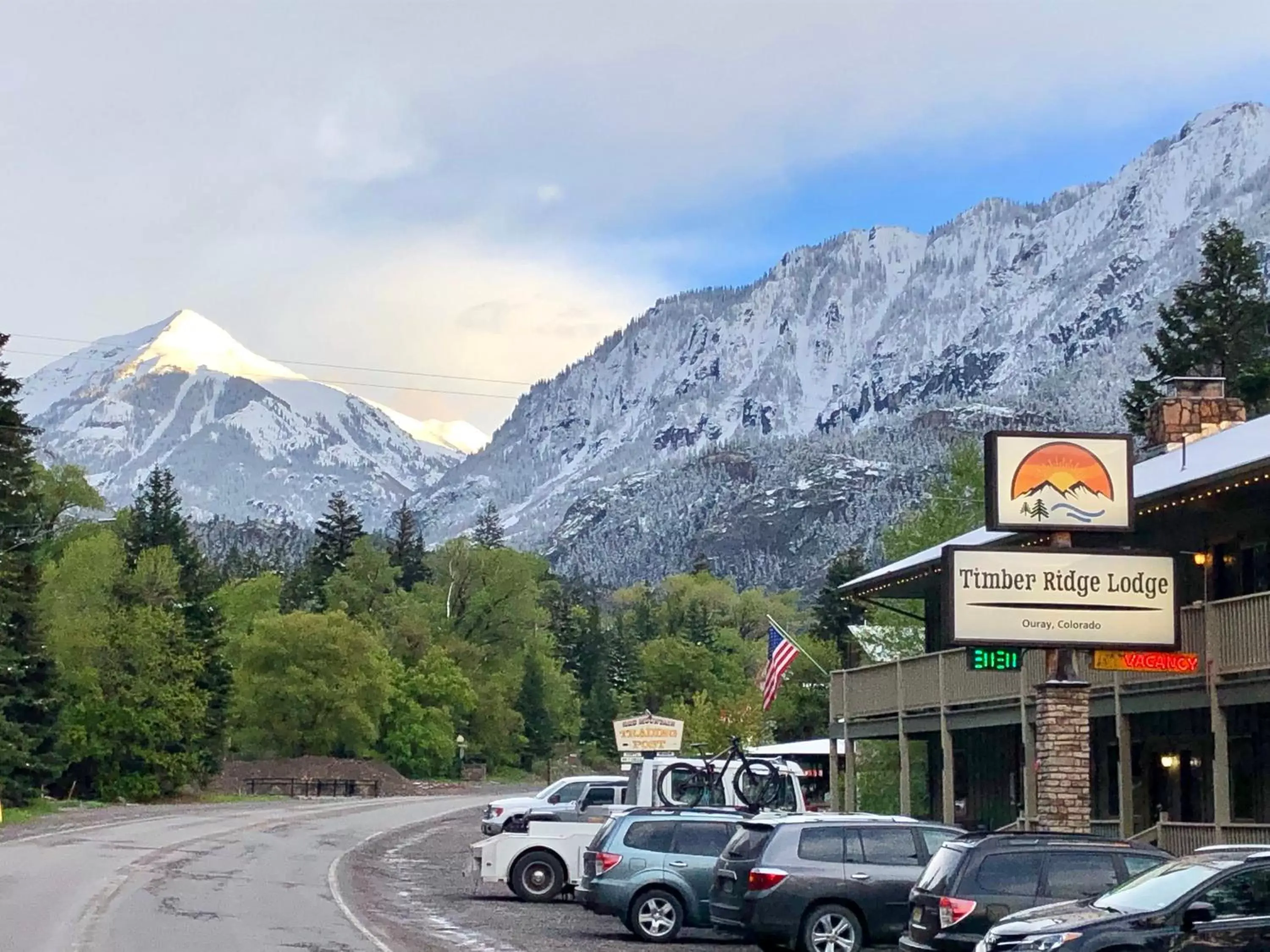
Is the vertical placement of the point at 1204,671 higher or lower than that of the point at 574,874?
higher

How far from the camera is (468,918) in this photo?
80.9ft

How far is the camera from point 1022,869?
55.3 ft

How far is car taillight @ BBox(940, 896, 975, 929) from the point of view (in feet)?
54.0

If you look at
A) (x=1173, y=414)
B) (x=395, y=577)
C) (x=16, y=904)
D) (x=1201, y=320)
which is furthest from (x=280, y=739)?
(x=16, y=904)

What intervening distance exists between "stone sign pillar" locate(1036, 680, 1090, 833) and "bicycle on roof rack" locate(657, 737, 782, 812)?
424 centimetres

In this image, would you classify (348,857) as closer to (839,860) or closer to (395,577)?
(839,860)

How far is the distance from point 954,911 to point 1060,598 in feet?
30.4

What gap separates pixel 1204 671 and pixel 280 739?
70.1 meters

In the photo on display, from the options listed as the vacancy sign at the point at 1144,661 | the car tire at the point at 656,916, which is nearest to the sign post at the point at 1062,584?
the vacancy sign at the point at 1144,661

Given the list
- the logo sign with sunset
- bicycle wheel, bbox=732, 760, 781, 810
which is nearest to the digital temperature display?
the logo sign with sunset

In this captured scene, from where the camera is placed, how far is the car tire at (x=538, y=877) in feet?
89.7

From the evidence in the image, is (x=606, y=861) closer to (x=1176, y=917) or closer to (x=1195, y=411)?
(x=1176, y=917)

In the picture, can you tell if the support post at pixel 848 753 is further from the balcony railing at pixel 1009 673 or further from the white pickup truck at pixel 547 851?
the white pickup truck at pixel 547 851

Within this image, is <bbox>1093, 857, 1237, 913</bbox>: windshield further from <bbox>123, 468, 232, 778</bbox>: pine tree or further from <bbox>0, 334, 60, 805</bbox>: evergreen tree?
<bbox>123, 468, 232, 778</bbox>: pine tree
